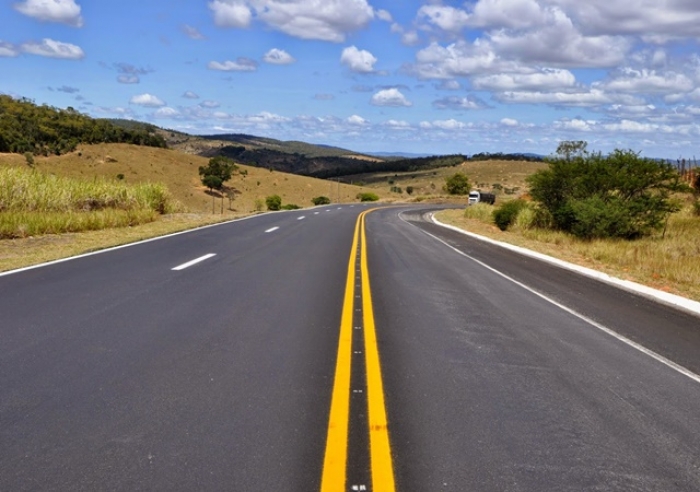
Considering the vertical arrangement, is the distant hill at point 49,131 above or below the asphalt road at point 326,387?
above

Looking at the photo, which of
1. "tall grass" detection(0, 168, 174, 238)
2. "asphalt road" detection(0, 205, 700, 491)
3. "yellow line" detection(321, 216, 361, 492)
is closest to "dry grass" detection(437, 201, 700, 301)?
"asphalt road" detection(0, 205, 700, 491)

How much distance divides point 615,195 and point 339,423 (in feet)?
75.6

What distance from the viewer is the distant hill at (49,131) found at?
78.9 m

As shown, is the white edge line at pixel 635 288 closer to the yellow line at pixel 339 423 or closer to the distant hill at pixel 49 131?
the yellow line at pixel 339 423

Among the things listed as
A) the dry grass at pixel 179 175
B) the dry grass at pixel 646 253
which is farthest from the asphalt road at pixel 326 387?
the dry grass at pixel 179 175

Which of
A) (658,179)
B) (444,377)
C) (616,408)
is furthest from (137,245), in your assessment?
(658,179)

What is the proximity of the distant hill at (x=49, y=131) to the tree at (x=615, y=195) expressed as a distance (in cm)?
6751

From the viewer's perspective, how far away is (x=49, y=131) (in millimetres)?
88250

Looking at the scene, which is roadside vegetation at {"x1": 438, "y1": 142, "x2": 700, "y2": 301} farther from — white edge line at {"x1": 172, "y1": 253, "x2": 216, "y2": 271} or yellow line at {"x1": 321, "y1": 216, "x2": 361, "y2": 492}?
yellow line at {"x1": 321, "y1": 216, "x2": 361, "y2": 492}

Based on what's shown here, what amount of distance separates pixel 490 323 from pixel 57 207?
16842 millimetres

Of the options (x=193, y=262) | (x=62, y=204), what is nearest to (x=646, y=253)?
(x=193, y=262)

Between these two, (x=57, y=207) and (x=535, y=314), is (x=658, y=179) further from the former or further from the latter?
(x=57, y=207)

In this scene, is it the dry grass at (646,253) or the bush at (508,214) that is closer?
the dry grass at (646,253)

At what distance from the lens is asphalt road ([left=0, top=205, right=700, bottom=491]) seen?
394 centimetres
